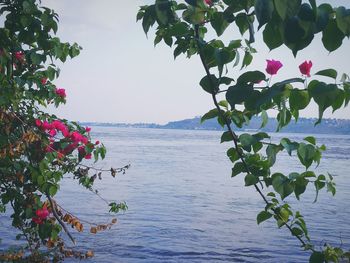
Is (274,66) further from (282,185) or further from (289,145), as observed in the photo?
(282,185)

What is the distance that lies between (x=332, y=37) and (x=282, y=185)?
984 mm

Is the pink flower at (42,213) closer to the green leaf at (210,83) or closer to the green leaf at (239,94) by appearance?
the green leaf at (210,83)

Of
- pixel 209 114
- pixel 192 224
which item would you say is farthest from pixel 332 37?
pixel 192 224

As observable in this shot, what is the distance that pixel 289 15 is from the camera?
0.83m

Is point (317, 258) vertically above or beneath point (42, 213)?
above

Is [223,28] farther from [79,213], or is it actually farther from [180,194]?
[180,194]

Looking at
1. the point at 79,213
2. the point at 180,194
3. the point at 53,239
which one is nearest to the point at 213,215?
the point at 180,194

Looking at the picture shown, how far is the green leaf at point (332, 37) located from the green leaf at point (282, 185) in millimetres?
955

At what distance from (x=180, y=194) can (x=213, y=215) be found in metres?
4.59

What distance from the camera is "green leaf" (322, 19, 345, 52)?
3.25 ft

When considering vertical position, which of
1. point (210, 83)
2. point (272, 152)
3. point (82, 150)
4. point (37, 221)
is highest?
point (210, 83)

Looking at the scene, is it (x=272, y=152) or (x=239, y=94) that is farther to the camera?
(x=272, y=152)

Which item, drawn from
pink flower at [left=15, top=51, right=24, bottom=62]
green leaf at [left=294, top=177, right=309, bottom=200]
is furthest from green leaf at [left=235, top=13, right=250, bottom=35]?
pink flower at [left=15, top=51, right=24, bottom=62]

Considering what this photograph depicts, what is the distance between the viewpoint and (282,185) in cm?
178
